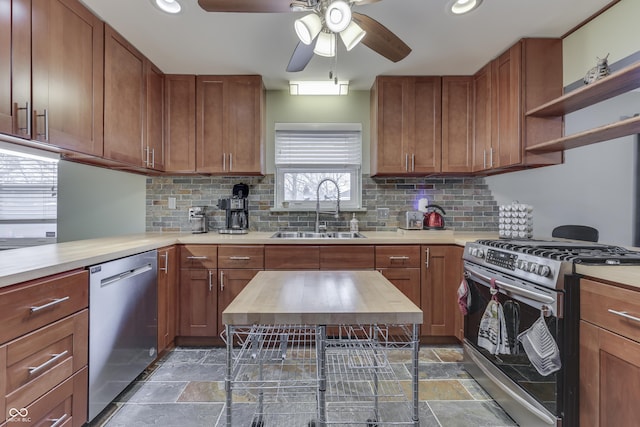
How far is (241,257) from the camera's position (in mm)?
2545

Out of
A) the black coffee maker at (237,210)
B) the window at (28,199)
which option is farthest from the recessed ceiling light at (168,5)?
the black coffee maker at (237,210)

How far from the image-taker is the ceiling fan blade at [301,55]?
1.79 meters

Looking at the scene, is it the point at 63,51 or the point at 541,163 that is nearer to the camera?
the point at 63,51

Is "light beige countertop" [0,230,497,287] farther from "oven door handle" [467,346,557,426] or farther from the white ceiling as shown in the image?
the white ceiling

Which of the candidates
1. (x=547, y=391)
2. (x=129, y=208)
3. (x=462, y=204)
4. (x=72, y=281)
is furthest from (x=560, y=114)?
(x=129, y=208)

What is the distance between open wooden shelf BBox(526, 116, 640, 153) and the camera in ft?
5.27

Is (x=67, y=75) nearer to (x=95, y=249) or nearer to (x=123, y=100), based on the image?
(x=123, y=100)

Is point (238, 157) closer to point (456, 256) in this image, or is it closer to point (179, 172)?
point (179, 172)

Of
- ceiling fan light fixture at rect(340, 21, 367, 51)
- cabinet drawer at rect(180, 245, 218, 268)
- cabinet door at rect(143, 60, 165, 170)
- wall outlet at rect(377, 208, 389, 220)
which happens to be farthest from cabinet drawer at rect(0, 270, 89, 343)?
wall outlet at rect(377, 208, 389, 220)

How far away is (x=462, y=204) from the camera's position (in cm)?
319

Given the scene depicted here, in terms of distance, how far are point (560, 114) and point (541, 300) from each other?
1579 millimetres

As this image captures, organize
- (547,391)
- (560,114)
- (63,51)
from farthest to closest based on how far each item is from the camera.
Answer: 1. (560,114)
2. (63,51)
3. (547,391)

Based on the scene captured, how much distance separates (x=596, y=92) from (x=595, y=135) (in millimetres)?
243

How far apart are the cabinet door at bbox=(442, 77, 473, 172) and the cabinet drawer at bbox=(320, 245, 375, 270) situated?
1.13m
